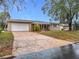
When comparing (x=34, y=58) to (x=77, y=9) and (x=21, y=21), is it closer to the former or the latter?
(x=77, y=9)

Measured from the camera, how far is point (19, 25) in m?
53.3

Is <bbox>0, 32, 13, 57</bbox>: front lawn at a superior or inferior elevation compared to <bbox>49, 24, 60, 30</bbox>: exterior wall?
inferior

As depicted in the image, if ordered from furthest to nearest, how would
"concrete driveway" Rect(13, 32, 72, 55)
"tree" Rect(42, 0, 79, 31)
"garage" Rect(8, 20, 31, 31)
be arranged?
"garage" Rect(8, 20, 31, 31) < "tree" Rect(42, 0, 79, 31) < "concrete driveway" Rect(13, 32, 72, 55)

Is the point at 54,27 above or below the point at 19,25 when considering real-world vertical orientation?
below

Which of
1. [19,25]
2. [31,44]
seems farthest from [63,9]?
[31,44]

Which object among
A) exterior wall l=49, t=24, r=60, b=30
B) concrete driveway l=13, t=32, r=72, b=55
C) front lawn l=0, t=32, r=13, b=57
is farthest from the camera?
exterior wall l=49, t=24, r=60, b=30

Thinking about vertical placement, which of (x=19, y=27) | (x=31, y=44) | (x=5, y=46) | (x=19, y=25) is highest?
(x=19, y=25)

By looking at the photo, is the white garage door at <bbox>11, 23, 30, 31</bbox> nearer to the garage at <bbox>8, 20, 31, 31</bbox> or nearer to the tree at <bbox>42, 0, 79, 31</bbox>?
the garage at <bbox>8, 20, 31, 31</bbox>

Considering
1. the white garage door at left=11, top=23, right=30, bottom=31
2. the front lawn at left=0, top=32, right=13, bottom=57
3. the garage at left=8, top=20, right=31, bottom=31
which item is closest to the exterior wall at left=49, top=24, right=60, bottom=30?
the garage at left=8, top=20, right=31, bottom=31

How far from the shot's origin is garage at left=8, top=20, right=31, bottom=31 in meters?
52.2

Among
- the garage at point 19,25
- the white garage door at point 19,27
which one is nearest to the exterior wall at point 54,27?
the garage at point 19,25

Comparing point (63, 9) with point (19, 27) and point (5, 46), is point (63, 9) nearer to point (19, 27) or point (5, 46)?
point (19, 27)

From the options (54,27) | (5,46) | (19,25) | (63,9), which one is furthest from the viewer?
(54,27)

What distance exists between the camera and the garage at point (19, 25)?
52.2m
